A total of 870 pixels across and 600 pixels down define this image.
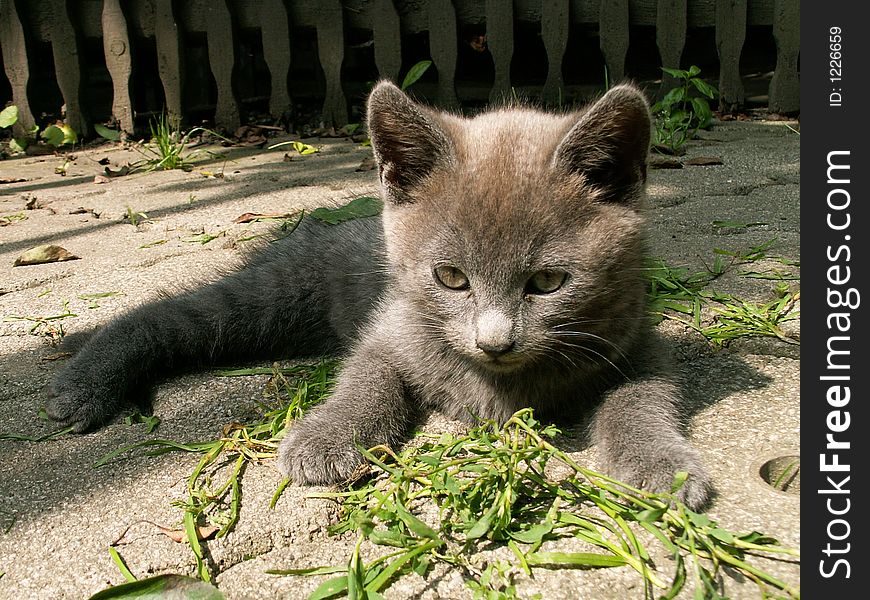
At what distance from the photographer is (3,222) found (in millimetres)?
4434

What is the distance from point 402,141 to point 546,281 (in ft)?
1.92

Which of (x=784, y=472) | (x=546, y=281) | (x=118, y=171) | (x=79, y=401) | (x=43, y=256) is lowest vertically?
(x=784, y=472)

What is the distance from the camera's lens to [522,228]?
1.93m

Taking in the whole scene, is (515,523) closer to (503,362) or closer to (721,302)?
(503,362)

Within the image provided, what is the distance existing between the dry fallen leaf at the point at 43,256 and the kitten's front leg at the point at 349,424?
6.30 feet

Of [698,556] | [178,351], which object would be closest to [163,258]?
[178,351]

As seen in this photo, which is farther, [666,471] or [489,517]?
[666,471]

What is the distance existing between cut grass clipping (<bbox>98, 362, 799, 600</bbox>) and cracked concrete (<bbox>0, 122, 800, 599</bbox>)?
0.03 m

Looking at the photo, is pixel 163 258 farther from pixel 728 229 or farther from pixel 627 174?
pixel 728 229

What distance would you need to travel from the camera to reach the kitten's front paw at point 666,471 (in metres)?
1.72

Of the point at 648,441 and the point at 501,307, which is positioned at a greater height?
the point at 501,307

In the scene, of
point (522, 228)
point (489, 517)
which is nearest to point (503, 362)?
point (522, 228)

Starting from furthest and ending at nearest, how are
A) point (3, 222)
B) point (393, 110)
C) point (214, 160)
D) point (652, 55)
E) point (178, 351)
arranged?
point (652, 55)
point (214, 160)
point (3, 222)
point (178, 351)
point (393, 110)

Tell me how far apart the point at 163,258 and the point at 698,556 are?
2897 mm
